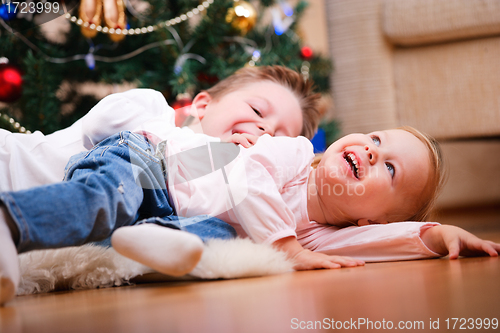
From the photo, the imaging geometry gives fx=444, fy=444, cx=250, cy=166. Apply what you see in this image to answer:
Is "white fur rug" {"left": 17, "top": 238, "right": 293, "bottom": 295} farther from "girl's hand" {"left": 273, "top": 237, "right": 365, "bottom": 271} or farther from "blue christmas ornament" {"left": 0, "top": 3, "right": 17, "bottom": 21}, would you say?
"blue christmas ornament" {"left": 0, "top": 3, "right": 17, "bottom": 21}

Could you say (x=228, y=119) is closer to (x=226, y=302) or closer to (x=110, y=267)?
(x=110, y=267)

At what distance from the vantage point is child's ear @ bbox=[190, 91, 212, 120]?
112 cm

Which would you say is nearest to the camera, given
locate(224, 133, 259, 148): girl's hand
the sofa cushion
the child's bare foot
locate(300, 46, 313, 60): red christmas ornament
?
the child's bare foot

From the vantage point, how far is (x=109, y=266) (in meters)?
0.61

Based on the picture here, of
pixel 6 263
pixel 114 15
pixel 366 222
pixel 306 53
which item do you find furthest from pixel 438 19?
pixel 6 263

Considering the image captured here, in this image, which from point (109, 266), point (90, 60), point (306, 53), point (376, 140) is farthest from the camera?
point (306, 53)

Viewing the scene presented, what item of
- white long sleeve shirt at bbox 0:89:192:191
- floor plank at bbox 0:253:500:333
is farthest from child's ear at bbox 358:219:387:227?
white long sleeve shirt at bbox 0:89:192:191

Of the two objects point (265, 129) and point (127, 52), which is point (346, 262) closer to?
point (265, 129)

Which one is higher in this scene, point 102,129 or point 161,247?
point 102,129

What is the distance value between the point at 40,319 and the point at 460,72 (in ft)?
4.43

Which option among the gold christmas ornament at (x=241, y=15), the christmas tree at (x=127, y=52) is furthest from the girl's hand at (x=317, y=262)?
the gold christmas ornament at (x=241, y=15)

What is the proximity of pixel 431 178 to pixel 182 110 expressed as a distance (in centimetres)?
65

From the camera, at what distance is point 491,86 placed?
1334 millimetres

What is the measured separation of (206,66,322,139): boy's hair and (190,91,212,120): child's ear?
2 centimetres
